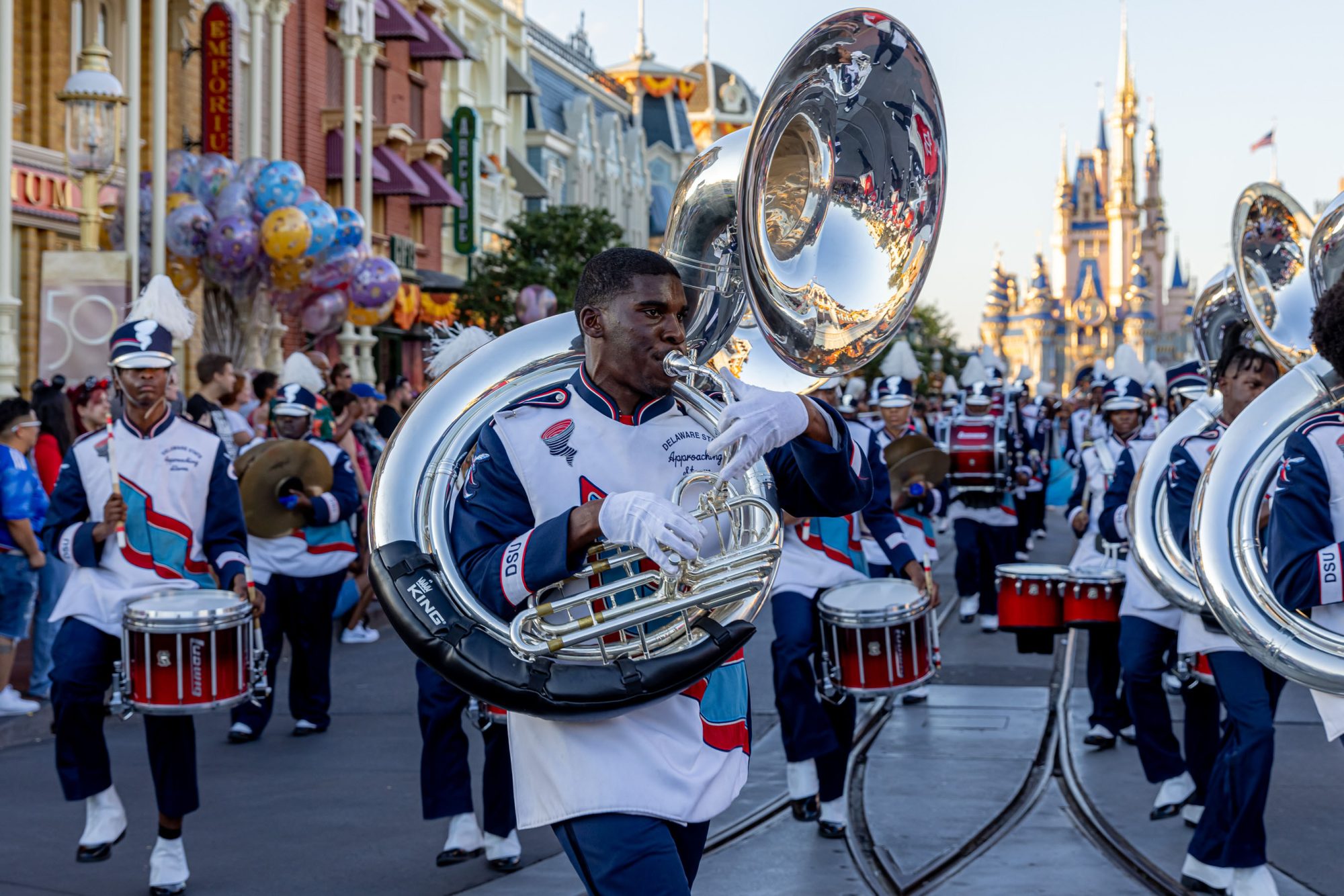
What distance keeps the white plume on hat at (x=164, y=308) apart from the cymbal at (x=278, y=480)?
1870mm

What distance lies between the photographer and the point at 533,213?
92.2 ft

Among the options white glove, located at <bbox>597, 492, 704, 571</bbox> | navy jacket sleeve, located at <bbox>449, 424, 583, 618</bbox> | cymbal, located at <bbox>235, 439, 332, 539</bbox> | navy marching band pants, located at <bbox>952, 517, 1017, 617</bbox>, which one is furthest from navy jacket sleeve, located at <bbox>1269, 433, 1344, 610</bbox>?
navy marching band pants, located at <bbox>952, 517, 1017, 617</bbox>

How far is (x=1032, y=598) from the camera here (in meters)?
8.85

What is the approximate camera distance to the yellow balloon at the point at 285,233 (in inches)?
716

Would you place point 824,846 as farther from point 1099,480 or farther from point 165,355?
point 1099,480

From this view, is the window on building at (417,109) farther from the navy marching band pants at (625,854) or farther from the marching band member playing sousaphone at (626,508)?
the navy marching band pants at (625,854)

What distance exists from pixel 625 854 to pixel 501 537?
2.44 ft

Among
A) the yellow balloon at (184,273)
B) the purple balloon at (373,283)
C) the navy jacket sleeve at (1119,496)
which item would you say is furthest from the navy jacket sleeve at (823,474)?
the purple balloon at (373,283)

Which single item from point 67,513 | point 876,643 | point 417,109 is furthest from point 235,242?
point 417,109

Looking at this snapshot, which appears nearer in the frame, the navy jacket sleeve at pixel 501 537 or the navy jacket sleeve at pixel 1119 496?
the navy jacket sleeve at pixel 501 537

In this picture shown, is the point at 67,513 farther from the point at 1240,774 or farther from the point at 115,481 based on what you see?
the point at 1240,774

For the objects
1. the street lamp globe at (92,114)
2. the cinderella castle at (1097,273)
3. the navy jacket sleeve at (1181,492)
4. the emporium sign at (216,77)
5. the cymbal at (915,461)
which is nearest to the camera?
the navy jacket sleeve at (1181,492)

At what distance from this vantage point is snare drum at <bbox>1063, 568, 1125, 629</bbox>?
8391mm

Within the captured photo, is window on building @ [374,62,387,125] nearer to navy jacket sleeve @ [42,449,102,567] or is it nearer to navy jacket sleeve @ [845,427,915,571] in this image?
navy jacket sleeve @ [845,427,915,571]
